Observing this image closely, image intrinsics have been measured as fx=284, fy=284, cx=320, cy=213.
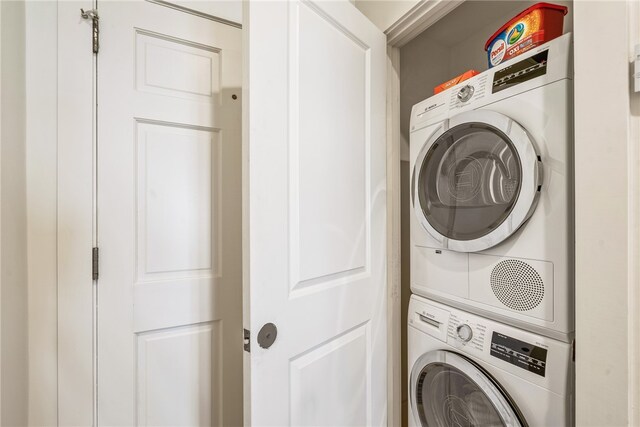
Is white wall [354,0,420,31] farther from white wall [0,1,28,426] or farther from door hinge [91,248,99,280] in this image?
door hinge [91,248,99,280]

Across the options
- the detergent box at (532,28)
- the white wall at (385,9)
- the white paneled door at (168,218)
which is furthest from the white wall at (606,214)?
the white paneled door at (168,218)

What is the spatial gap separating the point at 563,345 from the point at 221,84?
147 cm

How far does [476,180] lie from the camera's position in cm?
100

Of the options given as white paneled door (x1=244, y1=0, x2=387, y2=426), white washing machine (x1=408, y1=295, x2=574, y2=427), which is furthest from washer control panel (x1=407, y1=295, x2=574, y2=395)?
white paneled door (x1=244, y1=0, x2=387, y2=426)

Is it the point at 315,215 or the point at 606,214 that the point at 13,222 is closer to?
the point at 315,215

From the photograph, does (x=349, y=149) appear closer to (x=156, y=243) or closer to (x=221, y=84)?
(x=221, y=84)

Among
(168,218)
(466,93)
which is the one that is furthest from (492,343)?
(168,218)

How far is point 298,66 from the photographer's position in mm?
877

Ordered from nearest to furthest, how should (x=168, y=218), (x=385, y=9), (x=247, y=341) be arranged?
(x=247, y=341)
(x=168, y=218)
(x=385, y=9)

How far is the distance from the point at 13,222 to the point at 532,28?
169cm

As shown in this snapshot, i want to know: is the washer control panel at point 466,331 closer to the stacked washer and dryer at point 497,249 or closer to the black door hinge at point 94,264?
the stacked washer and dryer at point 497,249

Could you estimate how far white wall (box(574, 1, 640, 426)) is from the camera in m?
0.61

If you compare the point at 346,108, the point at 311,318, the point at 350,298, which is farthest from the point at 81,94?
the point at 350,298

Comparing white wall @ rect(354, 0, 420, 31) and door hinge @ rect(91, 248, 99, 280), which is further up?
white wall @ rect(354, 0, 420, 31)
